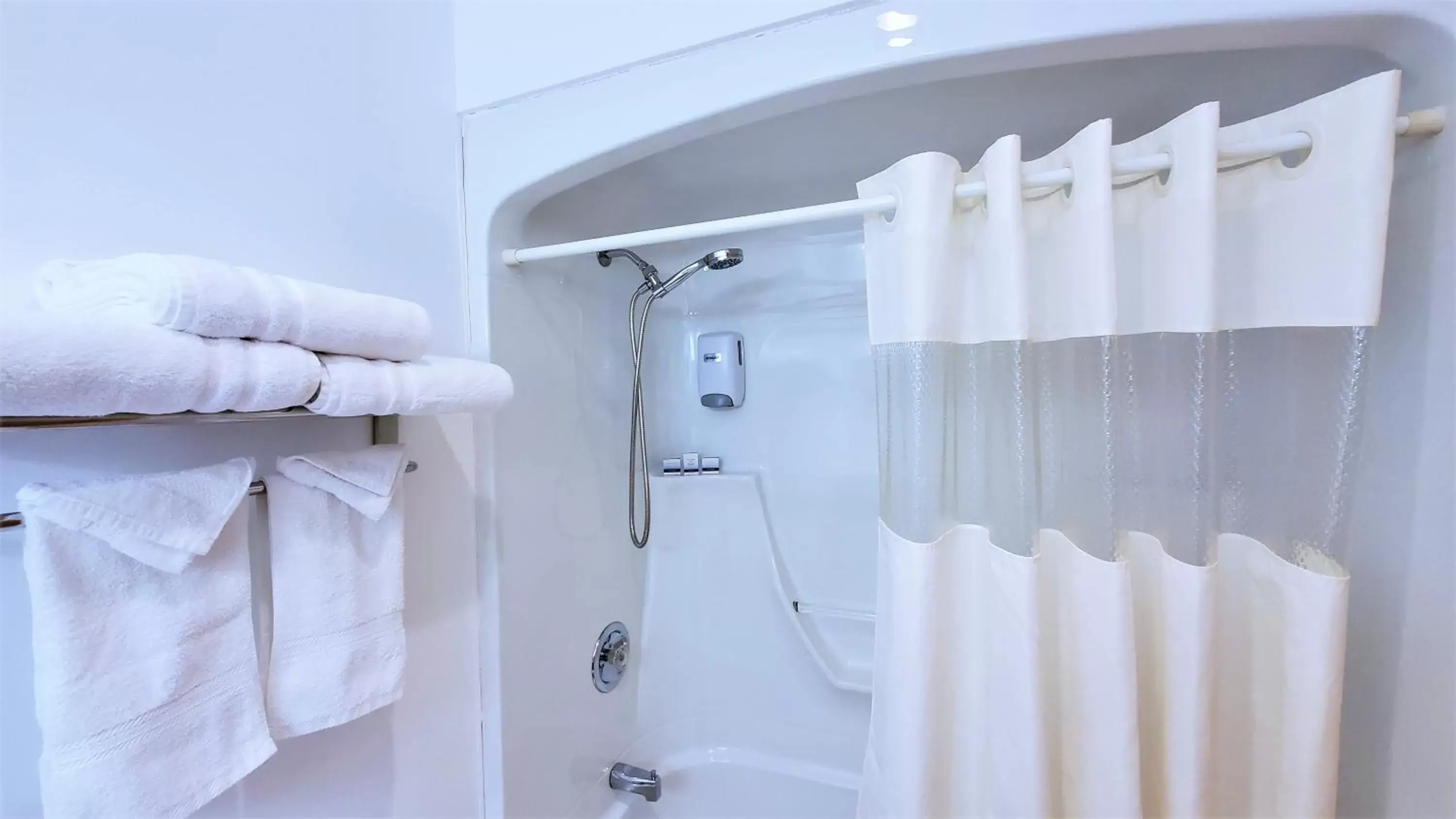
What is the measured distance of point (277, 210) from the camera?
0.79 m

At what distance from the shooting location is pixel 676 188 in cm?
147

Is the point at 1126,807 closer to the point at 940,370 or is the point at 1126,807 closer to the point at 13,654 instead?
the point at 940,370

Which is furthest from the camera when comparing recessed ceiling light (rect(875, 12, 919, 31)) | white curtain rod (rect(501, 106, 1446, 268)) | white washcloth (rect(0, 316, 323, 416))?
recessed ceiling light (rect(875, 12, 919, 31))

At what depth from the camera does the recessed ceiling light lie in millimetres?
826

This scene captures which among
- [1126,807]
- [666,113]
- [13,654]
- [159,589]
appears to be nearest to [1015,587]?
[1126,807]

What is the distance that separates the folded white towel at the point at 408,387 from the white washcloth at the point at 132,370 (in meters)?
0.04

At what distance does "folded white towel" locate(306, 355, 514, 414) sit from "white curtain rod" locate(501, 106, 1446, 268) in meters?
0.32

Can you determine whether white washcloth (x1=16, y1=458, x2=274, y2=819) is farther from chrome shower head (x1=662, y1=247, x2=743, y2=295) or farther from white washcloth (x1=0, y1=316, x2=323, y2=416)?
chrome shower head (x1=662, y1=247, x2=743, y2=295)

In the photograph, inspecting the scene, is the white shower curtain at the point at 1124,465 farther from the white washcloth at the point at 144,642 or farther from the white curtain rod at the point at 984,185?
the white washcloth at the point at 144,642

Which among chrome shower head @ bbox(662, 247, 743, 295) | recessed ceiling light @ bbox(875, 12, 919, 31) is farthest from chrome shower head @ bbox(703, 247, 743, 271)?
recessed ceiling light @ bbox(875, 12, 919, 31)

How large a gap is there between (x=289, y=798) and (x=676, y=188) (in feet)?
4.71

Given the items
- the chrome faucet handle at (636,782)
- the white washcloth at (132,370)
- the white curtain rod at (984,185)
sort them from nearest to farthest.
Answer: the white washcloth at (132,370) < the white curtain rod at (984,185) < the chrome faucet handle at (636,782)

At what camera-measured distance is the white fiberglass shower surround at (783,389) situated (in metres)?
0.74

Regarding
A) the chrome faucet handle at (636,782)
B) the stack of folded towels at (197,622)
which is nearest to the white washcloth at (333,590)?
the stack of folded towels at (197,622)
